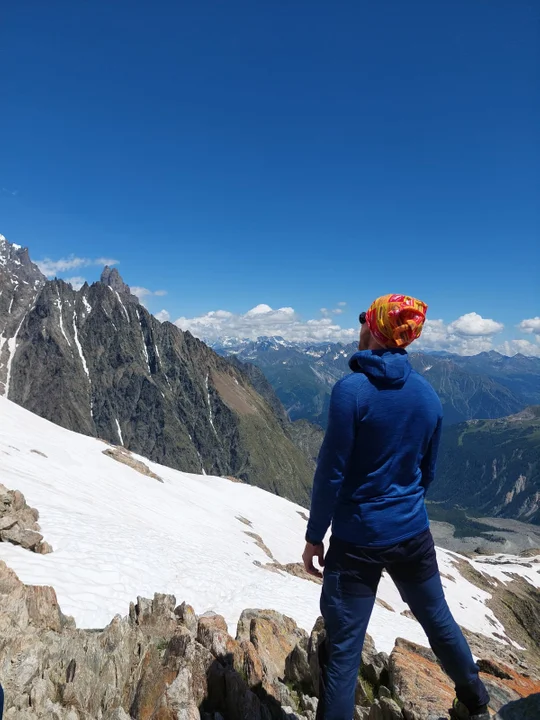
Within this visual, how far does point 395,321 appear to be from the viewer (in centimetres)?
463

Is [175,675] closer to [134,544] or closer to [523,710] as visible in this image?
[523,710]

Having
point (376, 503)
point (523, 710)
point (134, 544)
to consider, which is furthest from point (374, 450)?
point (134, 544)

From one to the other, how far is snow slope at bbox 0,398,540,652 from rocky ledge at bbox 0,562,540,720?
306 cm

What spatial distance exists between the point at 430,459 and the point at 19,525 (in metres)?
14.2

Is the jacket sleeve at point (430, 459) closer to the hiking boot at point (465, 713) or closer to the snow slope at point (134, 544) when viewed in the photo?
the hiking boot at point (465, 713)

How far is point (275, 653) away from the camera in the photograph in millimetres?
8711

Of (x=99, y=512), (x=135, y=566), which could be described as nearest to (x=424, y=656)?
(x=135, y=566)

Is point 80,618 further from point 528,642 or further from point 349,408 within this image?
point 528,642

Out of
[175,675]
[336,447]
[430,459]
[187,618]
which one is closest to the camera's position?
[336,447]

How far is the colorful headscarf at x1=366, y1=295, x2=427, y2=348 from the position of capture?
463 centimetres

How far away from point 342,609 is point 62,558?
40.1ft

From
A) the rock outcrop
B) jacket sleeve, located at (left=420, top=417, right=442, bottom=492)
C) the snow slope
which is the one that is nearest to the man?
jacket sleeve, located at (left=420, top=417, right=442, bottom=492)

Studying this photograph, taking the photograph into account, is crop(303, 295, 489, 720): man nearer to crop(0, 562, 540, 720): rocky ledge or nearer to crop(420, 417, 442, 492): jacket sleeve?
crop(420, 417, 442, 492): jacket sleeve

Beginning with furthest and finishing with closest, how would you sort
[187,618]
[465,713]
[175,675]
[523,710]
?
1. [187,618]
2. [175,675]
3. [465,713]
4. [523,710]
